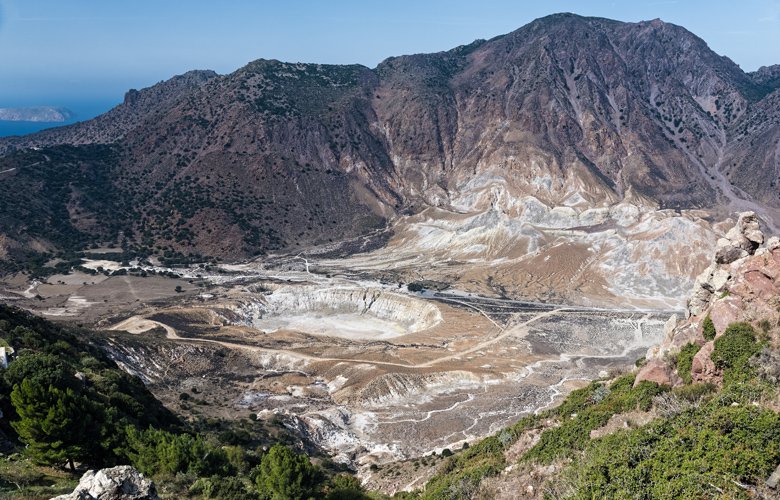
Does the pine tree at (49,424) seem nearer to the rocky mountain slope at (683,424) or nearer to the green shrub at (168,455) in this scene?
the green shrub at (168,455)

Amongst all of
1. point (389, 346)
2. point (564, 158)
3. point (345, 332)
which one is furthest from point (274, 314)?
point (564, 158)

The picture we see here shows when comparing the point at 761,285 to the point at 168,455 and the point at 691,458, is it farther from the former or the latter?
the point at 168,455

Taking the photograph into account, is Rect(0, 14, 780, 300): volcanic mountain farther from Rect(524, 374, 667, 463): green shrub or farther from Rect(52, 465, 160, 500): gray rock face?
Rect(52, 465, 160, 500): gray rock face

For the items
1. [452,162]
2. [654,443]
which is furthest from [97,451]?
[452,162]

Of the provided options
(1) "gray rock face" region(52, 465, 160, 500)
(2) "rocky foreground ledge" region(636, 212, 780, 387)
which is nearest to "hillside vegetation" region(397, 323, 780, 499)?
(2) "rocky foreground ledge" region(636, 212, 780, 387)

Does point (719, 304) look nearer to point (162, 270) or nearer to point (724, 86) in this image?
point (162, 270)
